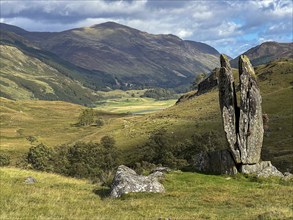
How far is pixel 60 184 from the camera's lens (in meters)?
35.6

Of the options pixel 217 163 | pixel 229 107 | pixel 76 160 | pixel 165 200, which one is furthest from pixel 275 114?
pixel 165 200

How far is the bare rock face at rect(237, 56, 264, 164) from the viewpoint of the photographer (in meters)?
38.4

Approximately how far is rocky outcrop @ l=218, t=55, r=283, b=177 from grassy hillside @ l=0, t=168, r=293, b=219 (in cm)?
293

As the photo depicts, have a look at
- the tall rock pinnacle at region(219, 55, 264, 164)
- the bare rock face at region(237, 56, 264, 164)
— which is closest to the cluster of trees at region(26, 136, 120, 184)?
the tall rock pinnacle at region(219, 55, 264, 164)

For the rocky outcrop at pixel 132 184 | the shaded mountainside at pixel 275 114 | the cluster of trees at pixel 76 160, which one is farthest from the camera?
the cluster of trees at pixel 76 160

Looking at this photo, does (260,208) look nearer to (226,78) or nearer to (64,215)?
(64,215)

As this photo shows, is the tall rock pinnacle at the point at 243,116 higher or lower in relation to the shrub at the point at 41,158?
higher

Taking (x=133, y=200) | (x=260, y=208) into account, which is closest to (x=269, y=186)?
(x=260, y=208)

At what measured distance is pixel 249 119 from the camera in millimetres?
39438

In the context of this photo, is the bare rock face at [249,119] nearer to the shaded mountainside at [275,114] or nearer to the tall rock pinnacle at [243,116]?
the tall rock pinnacle at [243,116]

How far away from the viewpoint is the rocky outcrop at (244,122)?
125ft

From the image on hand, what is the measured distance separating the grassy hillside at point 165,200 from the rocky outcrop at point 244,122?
2.93 meters

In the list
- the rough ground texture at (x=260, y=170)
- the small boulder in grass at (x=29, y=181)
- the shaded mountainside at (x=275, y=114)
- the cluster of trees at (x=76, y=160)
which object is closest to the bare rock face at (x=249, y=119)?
the rough ground texture at (x=260, y=170)

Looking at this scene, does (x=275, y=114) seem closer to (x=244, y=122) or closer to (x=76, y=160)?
(x=76, y=160)
